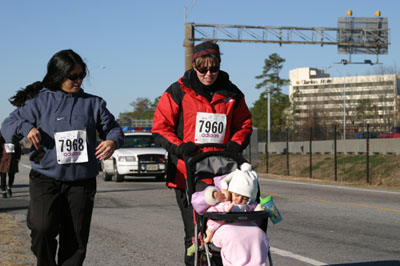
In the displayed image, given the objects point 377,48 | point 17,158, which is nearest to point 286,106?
point 377,48

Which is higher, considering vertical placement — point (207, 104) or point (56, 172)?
point (207, 104)

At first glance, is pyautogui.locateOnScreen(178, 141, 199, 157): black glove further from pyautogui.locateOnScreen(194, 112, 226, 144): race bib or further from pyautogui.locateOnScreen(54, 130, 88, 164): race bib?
pyautogui.locateOnScreen(54, 130, 88, 164): race bib

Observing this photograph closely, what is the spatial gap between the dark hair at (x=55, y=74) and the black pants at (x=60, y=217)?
57 cm

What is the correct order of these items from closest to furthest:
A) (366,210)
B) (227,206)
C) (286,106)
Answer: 1. (227,206)
2. (366,210)
3. (286,106)

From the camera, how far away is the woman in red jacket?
5.43 metres

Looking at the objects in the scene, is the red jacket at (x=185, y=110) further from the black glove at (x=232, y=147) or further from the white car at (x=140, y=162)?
the white car at (x=140, y=162)

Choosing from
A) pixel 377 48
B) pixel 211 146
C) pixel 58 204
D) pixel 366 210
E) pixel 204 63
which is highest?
pixel 377 48

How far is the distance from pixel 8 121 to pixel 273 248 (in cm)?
426

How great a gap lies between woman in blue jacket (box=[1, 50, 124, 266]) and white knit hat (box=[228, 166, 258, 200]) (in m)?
1.00

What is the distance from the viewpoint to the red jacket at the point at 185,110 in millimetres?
5473

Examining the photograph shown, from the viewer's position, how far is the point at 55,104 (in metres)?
5.15

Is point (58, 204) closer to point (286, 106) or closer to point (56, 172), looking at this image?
point (56, 172)

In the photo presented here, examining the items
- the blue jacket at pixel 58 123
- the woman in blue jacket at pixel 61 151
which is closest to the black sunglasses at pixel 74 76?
the woman in blue jacket at pixel 61 151

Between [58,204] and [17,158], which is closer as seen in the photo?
[58,204]
